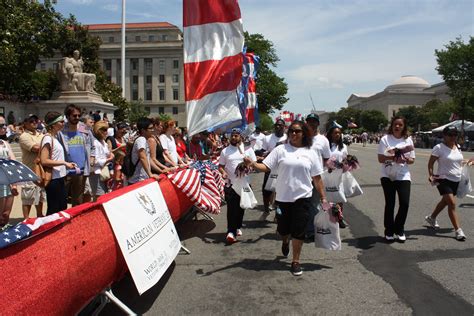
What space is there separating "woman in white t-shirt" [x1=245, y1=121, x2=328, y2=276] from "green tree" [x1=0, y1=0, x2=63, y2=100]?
15910 millimetres

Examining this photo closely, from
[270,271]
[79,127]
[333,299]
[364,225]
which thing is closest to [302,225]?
[270,271]

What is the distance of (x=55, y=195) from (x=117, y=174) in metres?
2.59

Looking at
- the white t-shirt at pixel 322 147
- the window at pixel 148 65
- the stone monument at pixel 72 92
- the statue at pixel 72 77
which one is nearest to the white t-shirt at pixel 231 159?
the white t-shirt at pixel 322 147

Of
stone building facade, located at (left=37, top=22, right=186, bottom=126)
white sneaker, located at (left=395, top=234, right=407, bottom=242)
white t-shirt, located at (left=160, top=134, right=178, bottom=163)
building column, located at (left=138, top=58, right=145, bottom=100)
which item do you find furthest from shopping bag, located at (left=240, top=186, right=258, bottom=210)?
building column, located at (left=138, top=58, right=145, bottom=100)

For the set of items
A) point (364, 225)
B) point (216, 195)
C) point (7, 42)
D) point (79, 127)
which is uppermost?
point (7, 42)

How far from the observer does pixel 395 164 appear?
6.21m

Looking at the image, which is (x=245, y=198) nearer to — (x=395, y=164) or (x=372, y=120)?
(x=395, y=164)

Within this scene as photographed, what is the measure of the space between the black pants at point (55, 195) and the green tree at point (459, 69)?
5069cm

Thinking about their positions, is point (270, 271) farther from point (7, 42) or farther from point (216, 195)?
point (7, 42)

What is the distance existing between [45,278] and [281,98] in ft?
193

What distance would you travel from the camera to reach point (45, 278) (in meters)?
2.70

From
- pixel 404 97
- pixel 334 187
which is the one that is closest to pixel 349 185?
pixel 334 187

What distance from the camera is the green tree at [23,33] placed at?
17.2 metres

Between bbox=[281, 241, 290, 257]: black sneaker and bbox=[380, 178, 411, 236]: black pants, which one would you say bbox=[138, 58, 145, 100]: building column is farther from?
bbox=[281, 241, 290, 257]: black sneaker
